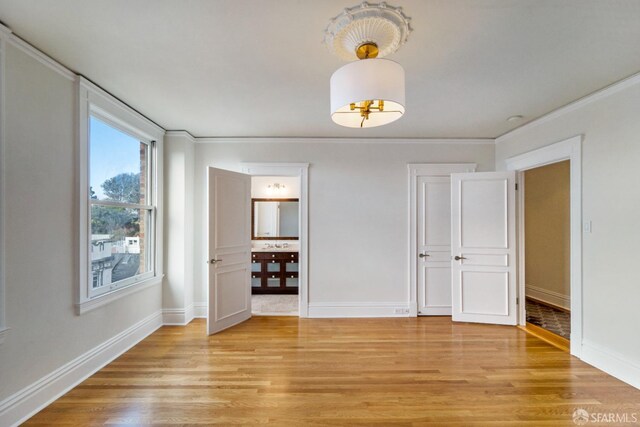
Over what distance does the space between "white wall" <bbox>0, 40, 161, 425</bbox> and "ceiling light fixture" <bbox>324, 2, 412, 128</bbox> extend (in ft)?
6.85

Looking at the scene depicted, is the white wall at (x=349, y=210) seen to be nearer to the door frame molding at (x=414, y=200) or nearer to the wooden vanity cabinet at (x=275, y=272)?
the door frame molding at (x=414, y=200)

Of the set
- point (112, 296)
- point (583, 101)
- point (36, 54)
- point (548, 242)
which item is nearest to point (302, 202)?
point (112, 296)

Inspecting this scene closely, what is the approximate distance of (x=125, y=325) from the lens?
3059mm

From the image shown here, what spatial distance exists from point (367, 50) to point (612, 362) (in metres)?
3.32

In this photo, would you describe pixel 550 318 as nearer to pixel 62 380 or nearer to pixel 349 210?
pixel 349 210

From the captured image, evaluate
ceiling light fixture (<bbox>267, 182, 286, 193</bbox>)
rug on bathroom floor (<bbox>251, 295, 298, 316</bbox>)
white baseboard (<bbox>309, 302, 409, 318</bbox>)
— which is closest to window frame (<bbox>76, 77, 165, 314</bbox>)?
rug on bathroom floor (<bbox>251, 295, 298, 316</bbox>)

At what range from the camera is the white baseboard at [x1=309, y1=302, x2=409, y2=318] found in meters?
4.07

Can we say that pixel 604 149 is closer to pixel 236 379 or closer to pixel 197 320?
pixel 236 379

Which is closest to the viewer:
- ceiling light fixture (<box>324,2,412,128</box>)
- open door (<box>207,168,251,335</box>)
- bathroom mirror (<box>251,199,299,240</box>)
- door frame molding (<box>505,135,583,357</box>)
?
ceiling light fixture (<box>324,2,412,128</box>)

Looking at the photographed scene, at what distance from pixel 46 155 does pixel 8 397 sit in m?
1.63

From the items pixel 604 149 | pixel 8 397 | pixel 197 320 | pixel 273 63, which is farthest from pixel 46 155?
pixel 604 149

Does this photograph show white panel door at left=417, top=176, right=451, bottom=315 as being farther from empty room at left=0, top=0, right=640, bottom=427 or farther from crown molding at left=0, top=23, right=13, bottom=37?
crown molding at left=0, top=23, right=13, bottom=37

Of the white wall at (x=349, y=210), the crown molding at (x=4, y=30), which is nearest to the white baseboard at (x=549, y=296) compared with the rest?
the white wall at (x=349, y=210)

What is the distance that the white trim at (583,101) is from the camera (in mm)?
2412
